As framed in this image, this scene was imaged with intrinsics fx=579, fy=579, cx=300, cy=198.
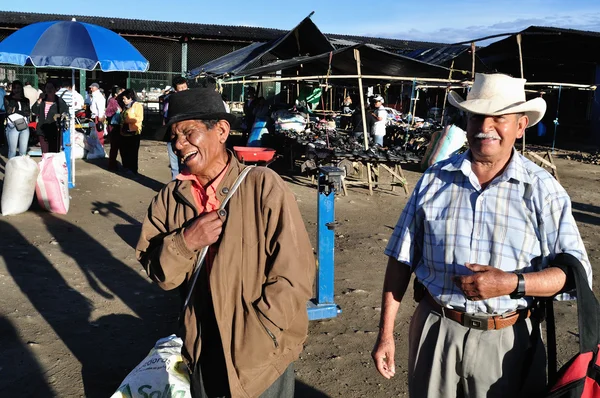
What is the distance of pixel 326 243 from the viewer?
462 cm

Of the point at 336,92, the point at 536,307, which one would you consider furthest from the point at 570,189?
the point at 336,92

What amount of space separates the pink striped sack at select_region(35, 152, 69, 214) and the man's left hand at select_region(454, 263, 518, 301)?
22.4 feet

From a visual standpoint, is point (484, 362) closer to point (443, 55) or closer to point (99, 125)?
point (99, 125)

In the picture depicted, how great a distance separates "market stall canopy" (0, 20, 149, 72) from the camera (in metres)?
9.48

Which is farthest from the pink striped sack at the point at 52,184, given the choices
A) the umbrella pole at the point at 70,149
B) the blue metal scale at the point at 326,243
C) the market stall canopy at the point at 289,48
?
the market stall canopy at the point at 289,48

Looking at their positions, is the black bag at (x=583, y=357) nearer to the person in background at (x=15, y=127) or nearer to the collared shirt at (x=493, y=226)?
the collared shirt at (x=493, y=226)

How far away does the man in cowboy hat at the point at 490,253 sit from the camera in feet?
6.91

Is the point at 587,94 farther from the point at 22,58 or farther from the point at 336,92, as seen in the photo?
the point at 22,58

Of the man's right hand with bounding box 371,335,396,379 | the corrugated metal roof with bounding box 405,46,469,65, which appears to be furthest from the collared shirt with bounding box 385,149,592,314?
the corrugated metal roof with bounding box 405,46,469,65

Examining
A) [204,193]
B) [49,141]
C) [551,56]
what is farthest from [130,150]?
[551,56]

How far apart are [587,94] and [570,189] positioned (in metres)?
11.3

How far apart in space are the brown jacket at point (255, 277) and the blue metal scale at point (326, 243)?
227 cm

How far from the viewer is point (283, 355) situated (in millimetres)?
2139

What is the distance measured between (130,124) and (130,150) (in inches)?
27.5
